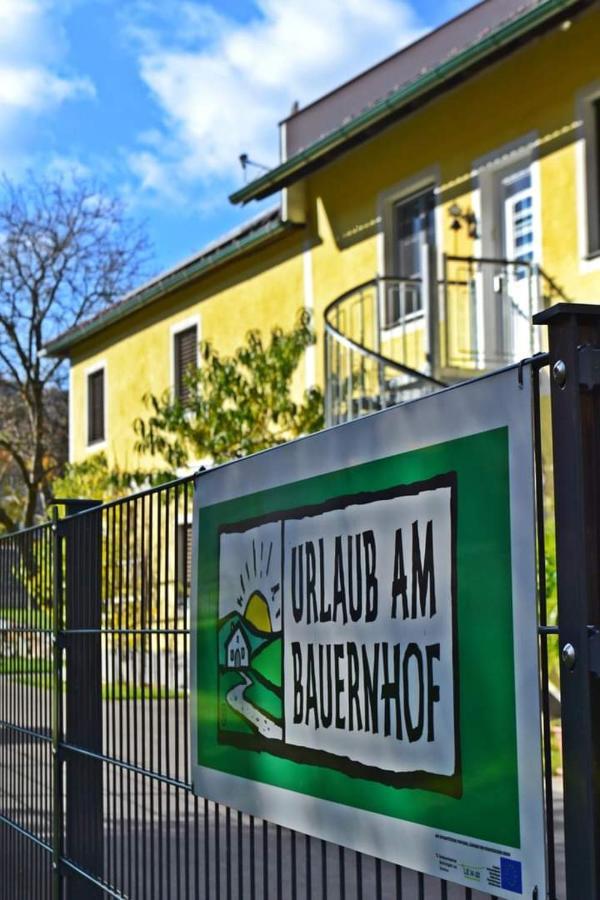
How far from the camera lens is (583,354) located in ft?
7.65

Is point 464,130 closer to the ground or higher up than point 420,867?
higher up

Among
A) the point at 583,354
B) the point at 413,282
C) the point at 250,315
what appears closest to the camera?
the point at 583,354

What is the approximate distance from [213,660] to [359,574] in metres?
0.92

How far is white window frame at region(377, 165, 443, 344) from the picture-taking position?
1611 cm

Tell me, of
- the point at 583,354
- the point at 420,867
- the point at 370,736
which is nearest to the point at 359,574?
the point at 370,736

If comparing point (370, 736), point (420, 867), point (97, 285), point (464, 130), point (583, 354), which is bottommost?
point (420, 867)

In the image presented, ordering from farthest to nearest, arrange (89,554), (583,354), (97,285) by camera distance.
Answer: (97,285) < (89,554) < (583,354)

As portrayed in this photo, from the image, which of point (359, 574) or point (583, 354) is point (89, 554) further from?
point (583, 354)

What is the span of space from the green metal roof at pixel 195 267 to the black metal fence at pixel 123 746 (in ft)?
45.1

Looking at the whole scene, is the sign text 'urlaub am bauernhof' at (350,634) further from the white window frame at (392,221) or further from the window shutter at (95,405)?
the window shutter at (95,405)

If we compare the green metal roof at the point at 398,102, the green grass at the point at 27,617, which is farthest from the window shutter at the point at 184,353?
the green grass at the point at 27,617

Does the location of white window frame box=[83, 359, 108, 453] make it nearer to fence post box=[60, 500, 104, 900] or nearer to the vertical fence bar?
the vertical fence bar

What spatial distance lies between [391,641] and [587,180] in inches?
456

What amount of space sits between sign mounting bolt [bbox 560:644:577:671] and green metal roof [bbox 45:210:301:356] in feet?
56.2
